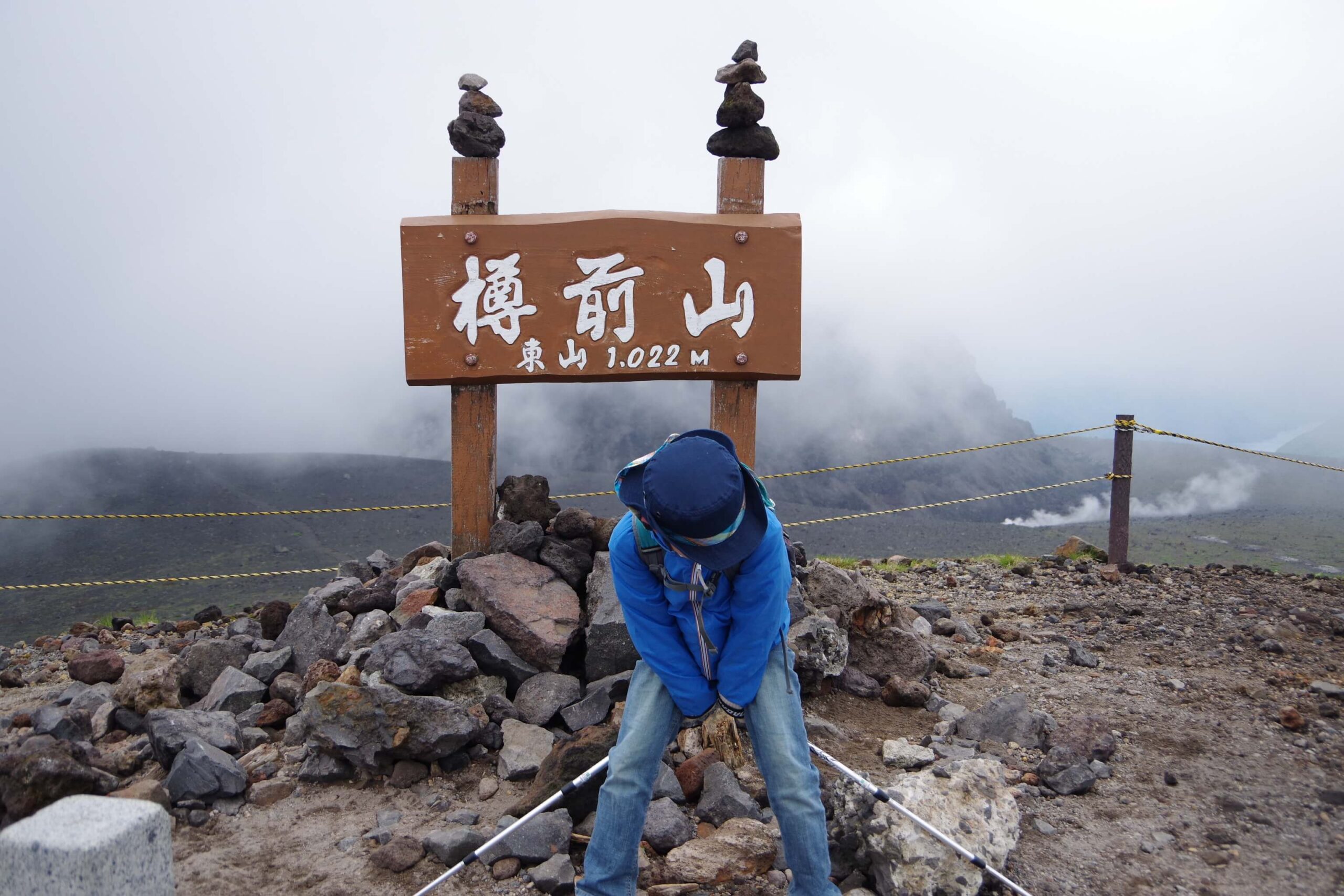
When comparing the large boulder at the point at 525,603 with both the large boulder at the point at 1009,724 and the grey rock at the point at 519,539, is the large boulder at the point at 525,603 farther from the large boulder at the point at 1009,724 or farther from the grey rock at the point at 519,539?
the large boulder at the point at 1009,724

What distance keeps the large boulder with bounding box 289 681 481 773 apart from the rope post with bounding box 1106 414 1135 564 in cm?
763

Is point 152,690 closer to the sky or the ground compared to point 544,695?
closer to the ground

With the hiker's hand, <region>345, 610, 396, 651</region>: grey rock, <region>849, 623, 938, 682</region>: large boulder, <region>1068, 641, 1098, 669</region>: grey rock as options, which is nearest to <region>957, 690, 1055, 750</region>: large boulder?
<region>849, 623, 938, 682</region>: large boulder

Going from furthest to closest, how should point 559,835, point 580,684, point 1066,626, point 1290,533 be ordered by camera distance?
point 1290,533, point 1066,626, point 580,684, point 559,835

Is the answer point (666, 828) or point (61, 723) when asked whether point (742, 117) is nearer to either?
point (666, 828)

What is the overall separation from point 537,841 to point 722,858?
86 centimetres

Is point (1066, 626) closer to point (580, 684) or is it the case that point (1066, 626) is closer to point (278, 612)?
point (580, 684)

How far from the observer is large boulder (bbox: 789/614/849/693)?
5824 mm

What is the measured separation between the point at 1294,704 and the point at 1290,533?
13102 millimetres

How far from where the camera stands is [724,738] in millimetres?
4918

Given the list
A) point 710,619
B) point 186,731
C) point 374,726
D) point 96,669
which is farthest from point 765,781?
point 96,669

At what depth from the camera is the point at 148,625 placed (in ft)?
29.5

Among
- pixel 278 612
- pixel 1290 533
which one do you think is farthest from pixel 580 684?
pixel 1290 533

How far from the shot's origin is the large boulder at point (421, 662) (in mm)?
5344
